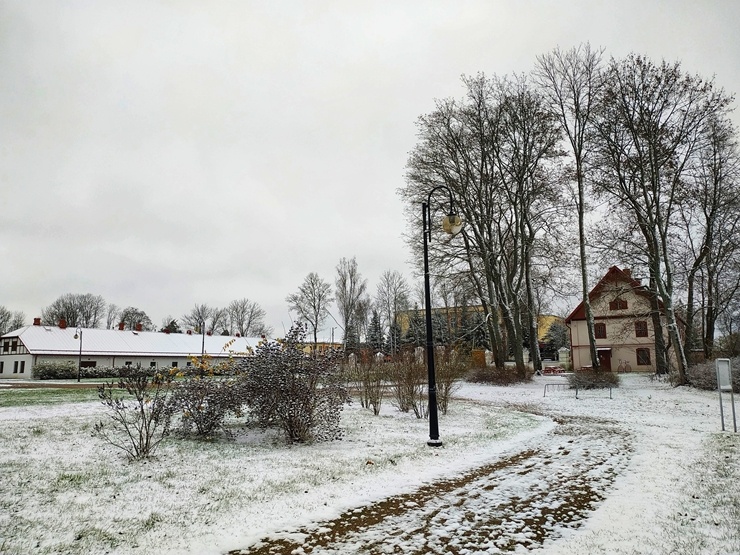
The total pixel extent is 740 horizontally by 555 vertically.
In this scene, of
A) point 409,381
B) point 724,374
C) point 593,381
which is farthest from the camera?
point 593,381

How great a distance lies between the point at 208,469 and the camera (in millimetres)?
7043

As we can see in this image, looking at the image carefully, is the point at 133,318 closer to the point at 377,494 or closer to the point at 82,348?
the point at 82,348

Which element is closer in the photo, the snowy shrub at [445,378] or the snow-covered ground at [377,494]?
the snow-covered ground at [377,494]

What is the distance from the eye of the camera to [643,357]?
40219mm

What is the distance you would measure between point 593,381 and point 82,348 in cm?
4659

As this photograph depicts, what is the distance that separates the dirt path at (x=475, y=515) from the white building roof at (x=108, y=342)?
3590cm

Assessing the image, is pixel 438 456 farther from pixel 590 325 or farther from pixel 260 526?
pixel 590 325

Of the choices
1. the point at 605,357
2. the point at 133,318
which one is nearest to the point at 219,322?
the point at 133,318

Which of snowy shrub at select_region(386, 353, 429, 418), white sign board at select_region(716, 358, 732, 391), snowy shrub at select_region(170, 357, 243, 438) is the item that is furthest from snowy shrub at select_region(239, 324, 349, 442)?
white sign board at select_region(716, 358, 732, 391)

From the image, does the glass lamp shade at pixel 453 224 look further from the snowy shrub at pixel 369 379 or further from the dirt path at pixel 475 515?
the snowy shrub at pixel 369 379

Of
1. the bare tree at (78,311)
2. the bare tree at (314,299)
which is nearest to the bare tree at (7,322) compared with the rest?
the bare tree at (78,311)

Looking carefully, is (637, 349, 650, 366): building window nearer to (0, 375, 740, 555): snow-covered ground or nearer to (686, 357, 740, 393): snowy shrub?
(686, 357, 740, 393): snowy shrub

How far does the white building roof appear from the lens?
45656mm

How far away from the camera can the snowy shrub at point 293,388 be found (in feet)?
29.9
